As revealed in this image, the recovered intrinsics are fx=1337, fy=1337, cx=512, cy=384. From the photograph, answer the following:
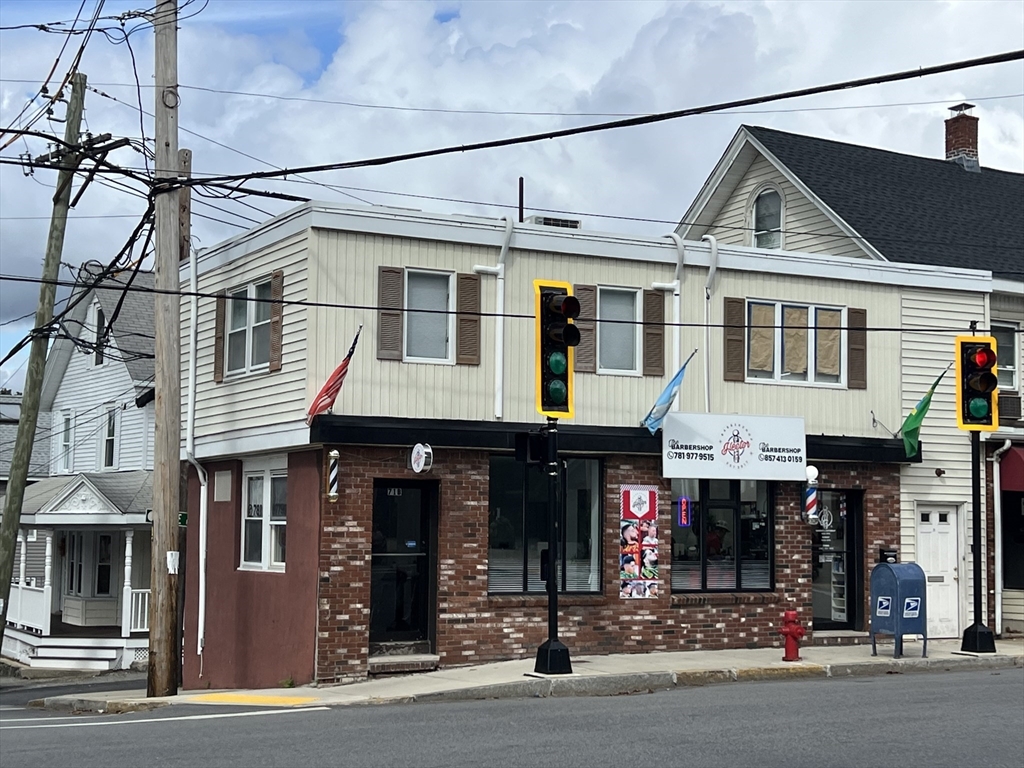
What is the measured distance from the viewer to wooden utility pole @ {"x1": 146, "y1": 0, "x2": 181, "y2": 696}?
58.5 ft

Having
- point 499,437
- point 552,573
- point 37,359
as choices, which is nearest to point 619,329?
point 499,437

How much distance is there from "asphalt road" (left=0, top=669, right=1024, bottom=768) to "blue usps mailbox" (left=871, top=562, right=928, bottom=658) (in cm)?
294

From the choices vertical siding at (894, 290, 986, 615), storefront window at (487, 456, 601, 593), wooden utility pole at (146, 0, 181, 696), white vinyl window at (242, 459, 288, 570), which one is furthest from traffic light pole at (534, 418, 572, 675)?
vertical siding at (894, 290, 986, 615)

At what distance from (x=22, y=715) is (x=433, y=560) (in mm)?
6457

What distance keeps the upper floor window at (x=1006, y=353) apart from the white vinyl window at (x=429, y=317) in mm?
10780

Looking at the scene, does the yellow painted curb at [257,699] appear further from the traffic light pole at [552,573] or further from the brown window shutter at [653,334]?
the brown window shutter at [653,334]

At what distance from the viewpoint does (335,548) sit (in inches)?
696

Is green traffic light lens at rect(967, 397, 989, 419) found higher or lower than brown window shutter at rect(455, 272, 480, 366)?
lower

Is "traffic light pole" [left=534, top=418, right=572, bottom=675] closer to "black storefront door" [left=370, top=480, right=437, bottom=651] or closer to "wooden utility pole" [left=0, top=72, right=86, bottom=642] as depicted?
"black storefront door" [left=370, top=480, right=437, bottom=651]

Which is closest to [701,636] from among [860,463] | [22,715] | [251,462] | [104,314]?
[860,463]

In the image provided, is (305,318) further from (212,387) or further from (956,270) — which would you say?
(956,270)

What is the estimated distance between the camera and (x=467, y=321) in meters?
18.9

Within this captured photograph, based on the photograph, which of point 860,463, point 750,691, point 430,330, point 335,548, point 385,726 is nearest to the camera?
point 385,726

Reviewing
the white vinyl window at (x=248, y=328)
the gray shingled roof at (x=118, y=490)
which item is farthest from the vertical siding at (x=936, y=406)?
the gray shingled roof at (x=118, y=490)
